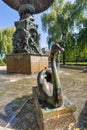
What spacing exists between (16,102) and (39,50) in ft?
20.7

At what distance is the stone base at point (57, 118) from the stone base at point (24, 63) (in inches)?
243

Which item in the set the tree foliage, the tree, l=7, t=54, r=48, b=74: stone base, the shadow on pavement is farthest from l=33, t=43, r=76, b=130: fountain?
the tree

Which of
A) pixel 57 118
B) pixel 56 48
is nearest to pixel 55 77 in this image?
pixel 56 48

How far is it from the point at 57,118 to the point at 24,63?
6478mm

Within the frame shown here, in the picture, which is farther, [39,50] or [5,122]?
[39,50]

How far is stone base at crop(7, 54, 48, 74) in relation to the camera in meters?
8.58

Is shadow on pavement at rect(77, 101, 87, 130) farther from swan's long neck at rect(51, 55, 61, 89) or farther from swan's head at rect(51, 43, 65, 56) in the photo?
swan's head at rect(51, 43, 65, 56)

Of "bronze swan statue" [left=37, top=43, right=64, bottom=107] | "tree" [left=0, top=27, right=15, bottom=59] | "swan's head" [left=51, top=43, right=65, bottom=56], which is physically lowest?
"bronze swan statue" [left=37, top=43, right=64, bottom=107]

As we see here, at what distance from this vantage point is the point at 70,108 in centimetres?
244

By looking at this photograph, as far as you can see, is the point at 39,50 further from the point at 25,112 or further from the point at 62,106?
the point at 62,106

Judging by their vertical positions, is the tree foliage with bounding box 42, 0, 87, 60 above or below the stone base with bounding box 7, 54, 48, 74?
above

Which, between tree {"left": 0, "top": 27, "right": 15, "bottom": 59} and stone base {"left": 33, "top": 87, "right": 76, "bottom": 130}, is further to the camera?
tree {"left": 0, "top": 27, "right": 15, "bottom": 59}

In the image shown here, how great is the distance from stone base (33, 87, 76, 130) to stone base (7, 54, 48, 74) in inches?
243

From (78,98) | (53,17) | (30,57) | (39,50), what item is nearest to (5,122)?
(78,98)
